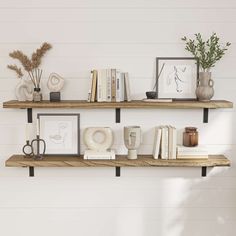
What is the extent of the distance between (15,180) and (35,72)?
70 cm

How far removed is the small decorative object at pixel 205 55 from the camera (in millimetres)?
2521

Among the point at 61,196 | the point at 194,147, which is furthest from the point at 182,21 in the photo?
the point at 61,196

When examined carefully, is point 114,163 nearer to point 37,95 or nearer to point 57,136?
point 57,136

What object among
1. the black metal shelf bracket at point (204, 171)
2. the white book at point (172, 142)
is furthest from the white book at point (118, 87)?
the black metal shelf bracket at point (204, 171)

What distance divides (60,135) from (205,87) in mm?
933

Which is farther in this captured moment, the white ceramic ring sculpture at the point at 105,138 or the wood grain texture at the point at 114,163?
the white ceramic ring sculpture at the point at 105,138

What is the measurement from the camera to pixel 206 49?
262cm

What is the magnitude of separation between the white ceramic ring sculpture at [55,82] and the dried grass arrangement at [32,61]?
9cm

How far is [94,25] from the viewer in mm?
2617

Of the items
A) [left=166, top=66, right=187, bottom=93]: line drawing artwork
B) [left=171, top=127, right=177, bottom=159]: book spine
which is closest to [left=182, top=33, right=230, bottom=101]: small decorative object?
[left=166, top=66, right=187, bottom=93]: line drawing artwork

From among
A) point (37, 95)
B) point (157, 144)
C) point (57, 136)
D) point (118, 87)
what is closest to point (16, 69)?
point (37, 95)

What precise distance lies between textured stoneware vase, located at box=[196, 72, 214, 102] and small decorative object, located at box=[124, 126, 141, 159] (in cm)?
42

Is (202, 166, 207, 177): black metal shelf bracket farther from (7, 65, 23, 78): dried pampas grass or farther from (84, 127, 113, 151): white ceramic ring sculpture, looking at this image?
(7, 65, 23, 78): dried pampas grass

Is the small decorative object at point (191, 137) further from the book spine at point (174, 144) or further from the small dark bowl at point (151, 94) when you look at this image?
the small dark bowl at point (151, 94)
